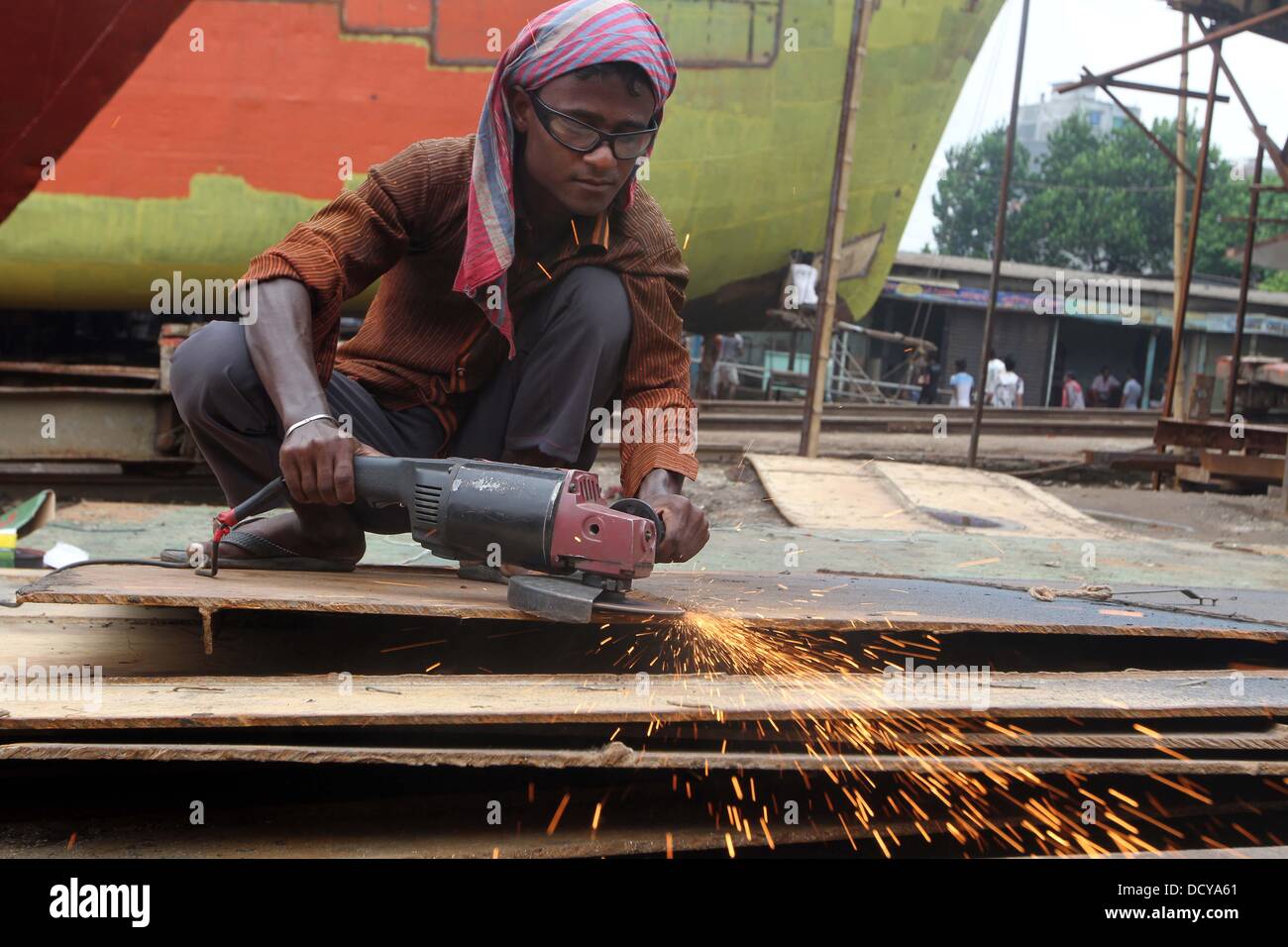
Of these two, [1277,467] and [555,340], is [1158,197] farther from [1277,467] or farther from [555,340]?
[555,340]

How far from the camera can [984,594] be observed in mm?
2600

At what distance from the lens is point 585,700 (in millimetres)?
1723

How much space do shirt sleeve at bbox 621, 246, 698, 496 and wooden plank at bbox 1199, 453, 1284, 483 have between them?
6567 millimetres

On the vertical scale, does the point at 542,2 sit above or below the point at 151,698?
above

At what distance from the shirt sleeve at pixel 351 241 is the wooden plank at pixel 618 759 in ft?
2.99

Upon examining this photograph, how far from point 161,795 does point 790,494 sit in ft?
14.4

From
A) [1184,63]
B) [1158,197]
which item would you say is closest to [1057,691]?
[1184,63]

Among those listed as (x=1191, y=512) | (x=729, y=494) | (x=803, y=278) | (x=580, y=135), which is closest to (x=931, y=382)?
(x=803, y=278)

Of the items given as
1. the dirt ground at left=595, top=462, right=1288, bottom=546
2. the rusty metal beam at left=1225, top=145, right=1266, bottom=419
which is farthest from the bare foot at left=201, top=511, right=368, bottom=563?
the rusty metal beam at left=1225, top=145, right=1266, bottom=419

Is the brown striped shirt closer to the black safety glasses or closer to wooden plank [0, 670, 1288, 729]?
the black safety glasses

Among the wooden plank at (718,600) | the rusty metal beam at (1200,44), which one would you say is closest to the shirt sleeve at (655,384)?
the wooden plank at (718,600)

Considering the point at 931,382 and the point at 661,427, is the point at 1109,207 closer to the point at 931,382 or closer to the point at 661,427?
the point at 931,382

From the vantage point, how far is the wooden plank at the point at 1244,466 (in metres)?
7.70

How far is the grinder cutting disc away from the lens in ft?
6.14
